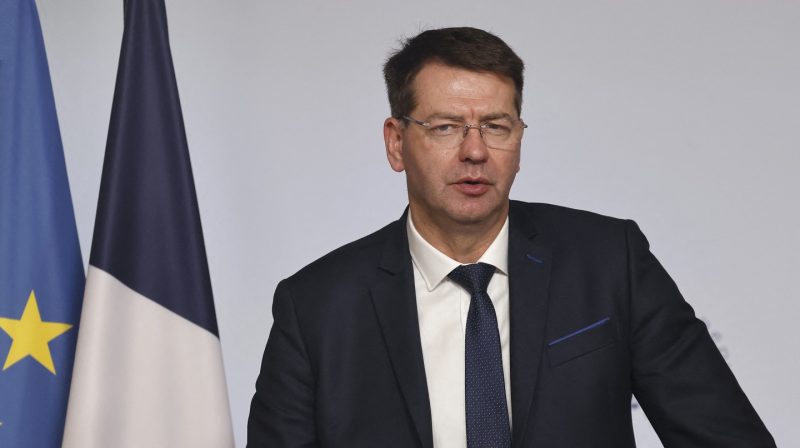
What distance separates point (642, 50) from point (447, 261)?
4.34ft

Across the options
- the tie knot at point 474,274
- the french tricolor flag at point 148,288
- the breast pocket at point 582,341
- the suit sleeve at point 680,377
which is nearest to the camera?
the suit sleeve at point 680,377

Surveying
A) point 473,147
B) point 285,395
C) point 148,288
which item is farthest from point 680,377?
point 148,288

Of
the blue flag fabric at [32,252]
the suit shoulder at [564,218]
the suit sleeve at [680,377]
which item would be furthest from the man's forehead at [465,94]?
the blue flag fabric at [32,252]

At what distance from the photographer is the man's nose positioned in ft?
6.34

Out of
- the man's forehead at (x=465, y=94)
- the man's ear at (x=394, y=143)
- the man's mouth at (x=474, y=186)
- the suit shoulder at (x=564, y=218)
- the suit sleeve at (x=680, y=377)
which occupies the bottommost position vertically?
the suit sleeve at (x=680, y=377)

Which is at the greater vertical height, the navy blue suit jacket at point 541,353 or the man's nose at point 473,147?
the man's nose at point 473,147

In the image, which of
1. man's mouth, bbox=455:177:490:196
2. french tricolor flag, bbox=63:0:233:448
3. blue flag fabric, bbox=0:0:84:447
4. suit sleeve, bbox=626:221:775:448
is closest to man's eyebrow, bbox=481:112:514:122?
man's mouth, bbox=455:177:490:196

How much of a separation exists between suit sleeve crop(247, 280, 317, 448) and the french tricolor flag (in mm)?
327

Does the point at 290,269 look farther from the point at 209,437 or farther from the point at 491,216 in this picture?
the point at 491,216

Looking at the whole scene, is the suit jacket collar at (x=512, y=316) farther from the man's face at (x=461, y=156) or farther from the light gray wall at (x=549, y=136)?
the light gray wall at (x=549, y=136)

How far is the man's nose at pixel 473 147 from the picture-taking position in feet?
6.34

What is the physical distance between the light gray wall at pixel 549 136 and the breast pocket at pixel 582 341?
1.12 m

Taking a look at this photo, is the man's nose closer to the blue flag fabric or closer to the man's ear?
the man's ear

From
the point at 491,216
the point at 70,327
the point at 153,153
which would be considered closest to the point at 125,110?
the point at 153,153
